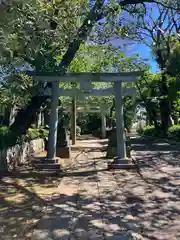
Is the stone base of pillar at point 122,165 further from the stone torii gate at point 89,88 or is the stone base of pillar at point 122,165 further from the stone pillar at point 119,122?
the stone pillar at point 119,122

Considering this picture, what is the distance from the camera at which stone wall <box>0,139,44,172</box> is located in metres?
7.98

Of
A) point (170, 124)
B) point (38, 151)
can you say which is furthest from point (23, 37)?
point (170, 124)

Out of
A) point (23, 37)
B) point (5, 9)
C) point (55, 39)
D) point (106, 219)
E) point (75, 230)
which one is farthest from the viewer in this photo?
point (55, 39)

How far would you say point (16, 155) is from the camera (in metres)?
9.15

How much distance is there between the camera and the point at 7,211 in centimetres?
468

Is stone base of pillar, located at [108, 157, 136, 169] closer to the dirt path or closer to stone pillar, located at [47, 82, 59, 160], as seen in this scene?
the dirt path

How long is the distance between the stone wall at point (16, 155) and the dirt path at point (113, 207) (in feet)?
5.67

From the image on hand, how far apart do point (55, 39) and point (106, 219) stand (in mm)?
3294

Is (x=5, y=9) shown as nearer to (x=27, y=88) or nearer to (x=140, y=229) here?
(x=140, y=229)

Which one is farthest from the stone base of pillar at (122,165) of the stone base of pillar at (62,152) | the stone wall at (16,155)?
the stone base of pillar at (62,152)

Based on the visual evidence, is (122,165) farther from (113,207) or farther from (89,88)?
(113,207)

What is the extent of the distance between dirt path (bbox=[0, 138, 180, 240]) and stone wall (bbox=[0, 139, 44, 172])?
173 cm

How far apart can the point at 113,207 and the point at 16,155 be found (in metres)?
5.03

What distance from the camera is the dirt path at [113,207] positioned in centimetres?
372
